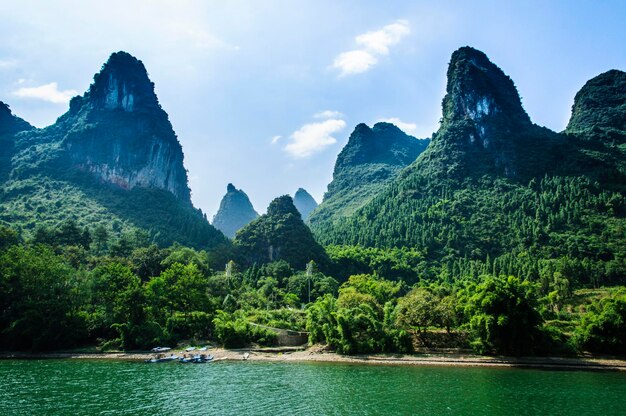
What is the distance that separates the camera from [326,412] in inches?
976

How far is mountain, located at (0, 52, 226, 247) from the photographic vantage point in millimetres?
106125

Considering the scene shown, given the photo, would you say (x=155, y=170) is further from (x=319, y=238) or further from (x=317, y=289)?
(x=317, y=289)

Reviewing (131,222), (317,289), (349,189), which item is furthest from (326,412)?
(349,189)

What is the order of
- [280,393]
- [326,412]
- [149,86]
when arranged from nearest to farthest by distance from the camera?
[326,412] < [280,393] < [149,86]

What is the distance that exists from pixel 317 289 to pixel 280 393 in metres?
45.6

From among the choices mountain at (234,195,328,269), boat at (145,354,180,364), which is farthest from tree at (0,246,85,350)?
mountain at (234,195,328,269)

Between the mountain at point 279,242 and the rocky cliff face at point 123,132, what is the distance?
193ft

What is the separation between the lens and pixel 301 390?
29922mm

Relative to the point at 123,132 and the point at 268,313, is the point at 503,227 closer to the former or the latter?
the point at 268,313

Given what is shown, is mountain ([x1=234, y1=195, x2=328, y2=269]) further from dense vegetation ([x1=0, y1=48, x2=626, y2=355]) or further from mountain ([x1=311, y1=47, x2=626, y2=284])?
mountain ([x1=311, y1=47, x2=626, y2=284])

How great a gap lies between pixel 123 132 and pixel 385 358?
12819cm

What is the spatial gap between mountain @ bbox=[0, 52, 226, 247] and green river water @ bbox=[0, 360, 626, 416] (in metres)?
68.8

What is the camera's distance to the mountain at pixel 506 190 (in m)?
85.9

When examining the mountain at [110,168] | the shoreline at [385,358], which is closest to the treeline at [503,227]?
the shoreline at [385,358]
